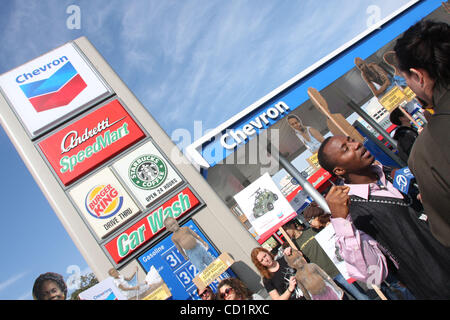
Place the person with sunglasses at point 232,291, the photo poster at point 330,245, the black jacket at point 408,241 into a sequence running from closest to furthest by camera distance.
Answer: the black jacket at point 408,241 → the person with sunglasses at point 232,291 → the photo poster at point 330,245

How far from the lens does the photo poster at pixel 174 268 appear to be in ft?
13.0

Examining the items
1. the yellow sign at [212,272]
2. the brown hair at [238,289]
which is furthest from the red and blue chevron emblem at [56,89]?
the brown hair at [238,289]

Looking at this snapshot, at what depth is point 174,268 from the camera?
409 cm

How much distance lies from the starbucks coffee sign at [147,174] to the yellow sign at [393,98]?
556 cm

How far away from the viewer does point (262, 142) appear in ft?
23.1

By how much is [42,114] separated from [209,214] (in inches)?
146

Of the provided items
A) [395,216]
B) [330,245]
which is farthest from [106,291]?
[395,216]

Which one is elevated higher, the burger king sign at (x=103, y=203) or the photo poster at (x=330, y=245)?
the burger king sign at (x=103, y=203)

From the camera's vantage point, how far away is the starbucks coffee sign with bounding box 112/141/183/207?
181 inches

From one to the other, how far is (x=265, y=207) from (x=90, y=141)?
358 centimetres

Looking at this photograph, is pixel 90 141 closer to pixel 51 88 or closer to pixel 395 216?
pixel 51 88

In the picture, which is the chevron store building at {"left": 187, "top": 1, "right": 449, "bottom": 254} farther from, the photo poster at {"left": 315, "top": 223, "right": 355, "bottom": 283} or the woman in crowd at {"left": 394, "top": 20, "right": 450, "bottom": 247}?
the woman in crowd at {"left": 394, "top": 20, "right": 450, "bottom": 247}

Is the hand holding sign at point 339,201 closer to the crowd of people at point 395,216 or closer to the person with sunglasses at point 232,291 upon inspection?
the crowd of people at point 395,216

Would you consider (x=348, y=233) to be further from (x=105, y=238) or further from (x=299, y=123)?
(x=299, y=123)
